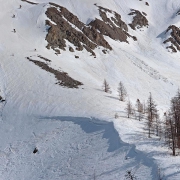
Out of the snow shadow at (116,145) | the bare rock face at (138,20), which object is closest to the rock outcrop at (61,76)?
the snow shadow at (116,145)

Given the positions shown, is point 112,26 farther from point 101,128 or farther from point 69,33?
point 101,128

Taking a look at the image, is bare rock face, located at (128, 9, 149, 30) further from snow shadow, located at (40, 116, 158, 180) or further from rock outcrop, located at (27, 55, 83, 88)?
snow shadow, located at (40, 116, 158, 180)

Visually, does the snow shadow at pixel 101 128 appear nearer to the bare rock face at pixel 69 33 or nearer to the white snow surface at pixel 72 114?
the white snow surface at pixel 72 114

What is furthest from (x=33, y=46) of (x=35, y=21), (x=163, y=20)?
(x=163, y=20)

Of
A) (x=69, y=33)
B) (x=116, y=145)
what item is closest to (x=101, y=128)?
(x=116, y=145)

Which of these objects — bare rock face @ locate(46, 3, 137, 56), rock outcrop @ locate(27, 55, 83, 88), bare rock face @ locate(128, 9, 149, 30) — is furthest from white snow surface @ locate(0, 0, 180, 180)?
bare rock face @ locate(128, 9, 149, 30)
